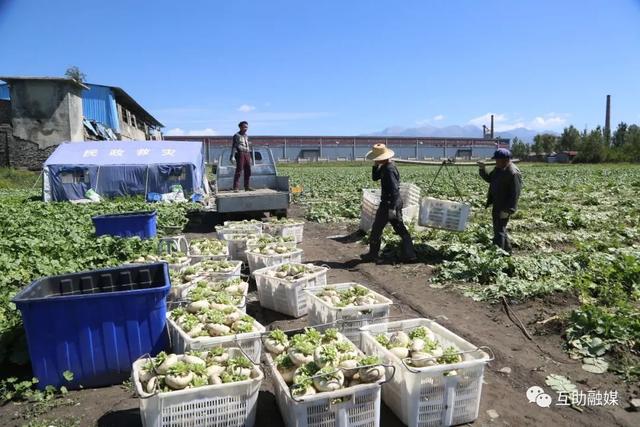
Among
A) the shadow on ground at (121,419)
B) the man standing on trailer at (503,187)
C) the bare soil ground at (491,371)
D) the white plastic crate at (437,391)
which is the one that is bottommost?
the bare soil ground at (491,371)

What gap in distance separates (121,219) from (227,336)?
657cm

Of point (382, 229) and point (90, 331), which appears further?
point (382, 229)

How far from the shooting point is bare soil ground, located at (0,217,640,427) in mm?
3719

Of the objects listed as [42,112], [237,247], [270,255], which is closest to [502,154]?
[270,255]

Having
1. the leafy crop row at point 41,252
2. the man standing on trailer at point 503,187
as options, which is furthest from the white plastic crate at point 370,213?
the leafy crop row at point 41,252

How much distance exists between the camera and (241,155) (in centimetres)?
1341

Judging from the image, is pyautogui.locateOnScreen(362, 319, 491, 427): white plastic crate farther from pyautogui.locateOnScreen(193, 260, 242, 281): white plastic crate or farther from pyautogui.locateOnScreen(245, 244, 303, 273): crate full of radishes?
pyautogui.locateOnScreen(245, 244, 303, 273): crate full of radishes

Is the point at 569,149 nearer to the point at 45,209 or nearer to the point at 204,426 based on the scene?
the point at 45,209

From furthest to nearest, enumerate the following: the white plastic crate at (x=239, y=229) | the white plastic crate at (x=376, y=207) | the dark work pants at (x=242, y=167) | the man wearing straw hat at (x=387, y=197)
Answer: the dark work pants at (x=242, y=167) < the white plastic crate at (x=376, y=207) < the white plastic crate at (x=239, y=229) < the man wearing straw hat at (x=387, y=197)

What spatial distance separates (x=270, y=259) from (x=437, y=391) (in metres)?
3.90

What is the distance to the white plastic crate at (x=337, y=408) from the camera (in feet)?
10.3

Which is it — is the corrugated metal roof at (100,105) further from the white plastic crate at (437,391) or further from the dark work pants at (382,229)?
the white plastic crate at (437,391)

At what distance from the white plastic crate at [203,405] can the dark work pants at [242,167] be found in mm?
10421
